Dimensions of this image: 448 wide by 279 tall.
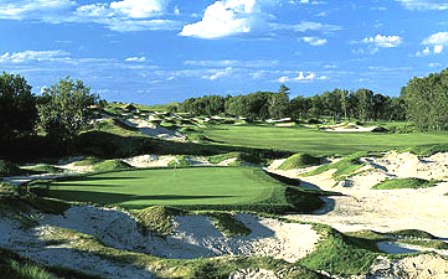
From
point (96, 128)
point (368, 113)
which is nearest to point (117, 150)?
point (96, 128)

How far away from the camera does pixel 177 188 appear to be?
27.3 metres

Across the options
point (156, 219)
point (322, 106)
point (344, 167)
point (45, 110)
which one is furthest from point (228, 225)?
point (322, 106)

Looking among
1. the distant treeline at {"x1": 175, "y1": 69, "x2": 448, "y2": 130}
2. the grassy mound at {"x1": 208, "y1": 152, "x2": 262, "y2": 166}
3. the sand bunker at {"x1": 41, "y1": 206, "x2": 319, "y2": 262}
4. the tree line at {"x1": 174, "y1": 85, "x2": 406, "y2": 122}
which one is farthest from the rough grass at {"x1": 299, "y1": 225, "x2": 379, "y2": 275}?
the tree line at {"x1": 174, "y1": 85, "x2": 406, "y2": 122}

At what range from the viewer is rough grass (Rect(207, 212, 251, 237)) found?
18.8m

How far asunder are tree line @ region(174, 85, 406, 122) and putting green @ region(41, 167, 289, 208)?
10747 centimetres

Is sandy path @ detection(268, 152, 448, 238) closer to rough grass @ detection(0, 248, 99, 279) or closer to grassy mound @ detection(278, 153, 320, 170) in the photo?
grassy mound @ detection(278, 153, 320, 170)

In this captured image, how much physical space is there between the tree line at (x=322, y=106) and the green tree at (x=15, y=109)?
3558 inches

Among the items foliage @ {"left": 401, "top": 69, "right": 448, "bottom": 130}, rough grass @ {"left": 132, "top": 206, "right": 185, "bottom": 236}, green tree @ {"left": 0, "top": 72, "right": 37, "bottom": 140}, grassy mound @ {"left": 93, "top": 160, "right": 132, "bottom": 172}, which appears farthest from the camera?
foliage @ {"left": 401, "top": 69, "right": 448, "bottom": 130}

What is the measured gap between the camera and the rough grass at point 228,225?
61.7 feet

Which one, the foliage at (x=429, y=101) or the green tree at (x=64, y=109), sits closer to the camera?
the green tree at (x=64, y=109)

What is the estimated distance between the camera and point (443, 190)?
102 ft

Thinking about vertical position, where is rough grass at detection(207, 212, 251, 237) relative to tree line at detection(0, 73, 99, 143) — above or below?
below

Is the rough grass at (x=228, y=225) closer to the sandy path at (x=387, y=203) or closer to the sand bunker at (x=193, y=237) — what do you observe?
the sand bunker at (x=193, y=237)

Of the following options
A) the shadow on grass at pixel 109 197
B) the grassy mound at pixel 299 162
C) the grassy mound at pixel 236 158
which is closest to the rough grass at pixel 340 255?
the shadow on grass at pixel 109 197
